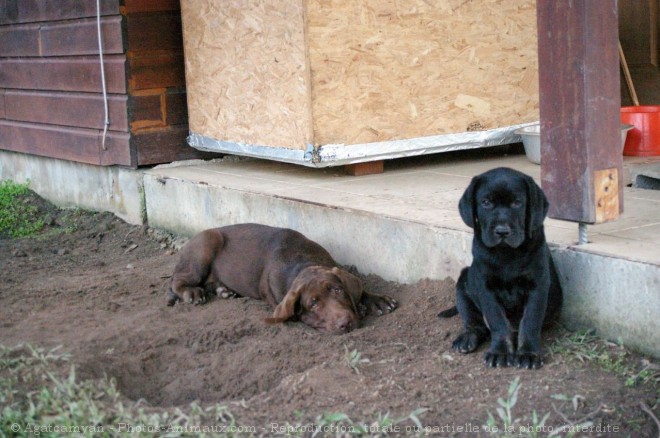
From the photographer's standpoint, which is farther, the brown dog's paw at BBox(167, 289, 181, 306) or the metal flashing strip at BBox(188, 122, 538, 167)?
the metal flashing strip at BBox(188, 122, 538, 167)

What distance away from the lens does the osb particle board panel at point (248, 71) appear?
693 cm

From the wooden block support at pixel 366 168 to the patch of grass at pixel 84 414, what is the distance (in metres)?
3.51

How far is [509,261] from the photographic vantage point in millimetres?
4516

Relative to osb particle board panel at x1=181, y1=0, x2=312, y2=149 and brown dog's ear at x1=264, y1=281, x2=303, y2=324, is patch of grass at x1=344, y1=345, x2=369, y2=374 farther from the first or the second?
osb particle board panel at x1=181, y1=0, x2=312, y2=149

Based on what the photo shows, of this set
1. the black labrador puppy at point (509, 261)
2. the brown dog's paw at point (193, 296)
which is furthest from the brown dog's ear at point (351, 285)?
the brown dog's paw at point (193, 296)

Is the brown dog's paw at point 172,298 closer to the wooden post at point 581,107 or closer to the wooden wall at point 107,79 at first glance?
the wooden wall at point 107,79

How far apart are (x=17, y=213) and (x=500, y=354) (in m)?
6.17

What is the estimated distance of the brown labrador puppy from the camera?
209 inches

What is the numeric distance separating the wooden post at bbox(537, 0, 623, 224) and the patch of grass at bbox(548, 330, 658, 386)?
58cm

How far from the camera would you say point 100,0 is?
8281mm

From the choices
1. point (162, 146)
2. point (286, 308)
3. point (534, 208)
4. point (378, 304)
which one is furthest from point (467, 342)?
point (162, 146)

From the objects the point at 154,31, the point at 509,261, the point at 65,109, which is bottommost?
the point at 509,261

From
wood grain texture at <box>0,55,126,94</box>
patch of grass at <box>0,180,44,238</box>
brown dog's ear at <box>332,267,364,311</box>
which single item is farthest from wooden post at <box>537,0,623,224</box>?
patch of grass at <box>0,180,44,238</box>

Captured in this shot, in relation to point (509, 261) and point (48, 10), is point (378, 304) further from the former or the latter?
point (48, 10)
